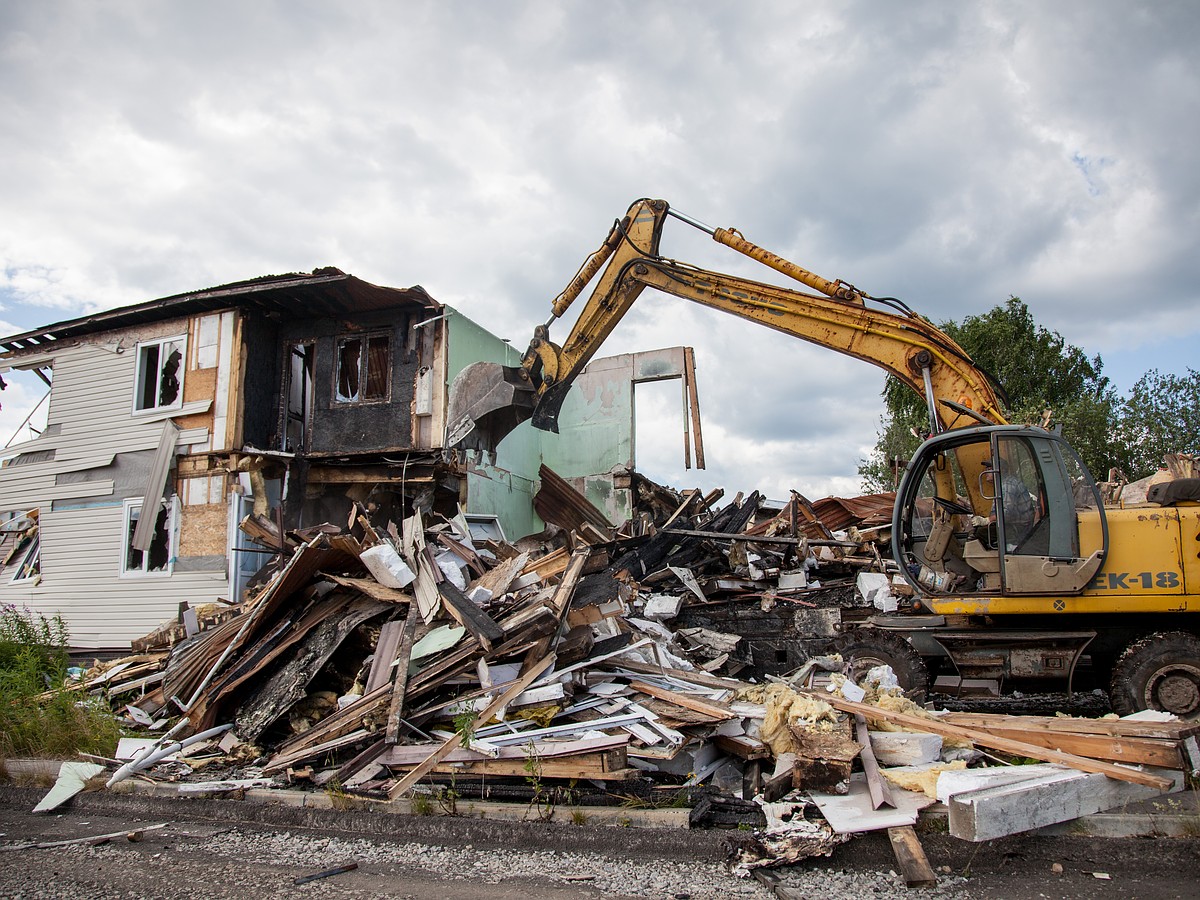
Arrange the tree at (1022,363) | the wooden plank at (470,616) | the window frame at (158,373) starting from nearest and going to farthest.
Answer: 1. the wooden plank at (470,616)
2. the window frame at (158,373)
3. the tree at (1022,363)

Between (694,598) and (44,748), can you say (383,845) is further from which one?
(694,598)

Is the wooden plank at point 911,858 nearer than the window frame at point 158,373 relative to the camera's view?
Yes

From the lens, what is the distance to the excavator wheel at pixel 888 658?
719 centimetres

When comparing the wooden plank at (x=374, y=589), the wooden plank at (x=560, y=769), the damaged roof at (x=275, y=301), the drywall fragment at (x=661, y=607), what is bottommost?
the wooden plank at (x=560, y=769)

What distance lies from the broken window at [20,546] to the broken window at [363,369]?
6.66m

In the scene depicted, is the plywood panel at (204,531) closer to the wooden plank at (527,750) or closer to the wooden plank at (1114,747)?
the wooden plank at (527,750)

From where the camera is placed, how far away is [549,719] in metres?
6.07

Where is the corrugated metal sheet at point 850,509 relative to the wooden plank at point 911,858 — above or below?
above

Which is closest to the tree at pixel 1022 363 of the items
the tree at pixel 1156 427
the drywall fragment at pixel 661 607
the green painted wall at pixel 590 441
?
the tree at pixel 1156 427

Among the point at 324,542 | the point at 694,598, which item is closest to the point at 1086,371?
the point at 694,598

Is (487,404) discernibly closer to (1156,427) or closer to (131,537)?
(131,537)

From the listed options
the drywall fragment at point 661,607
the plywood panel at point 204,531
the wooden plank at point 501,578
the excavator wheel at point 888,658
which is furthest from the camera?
the plywood panel at point 204,531

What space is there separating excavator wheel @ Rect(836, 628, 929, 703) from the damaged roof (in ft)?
31.7

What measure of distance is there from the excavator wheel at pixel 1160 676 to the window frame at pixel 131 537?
13.7 meters
